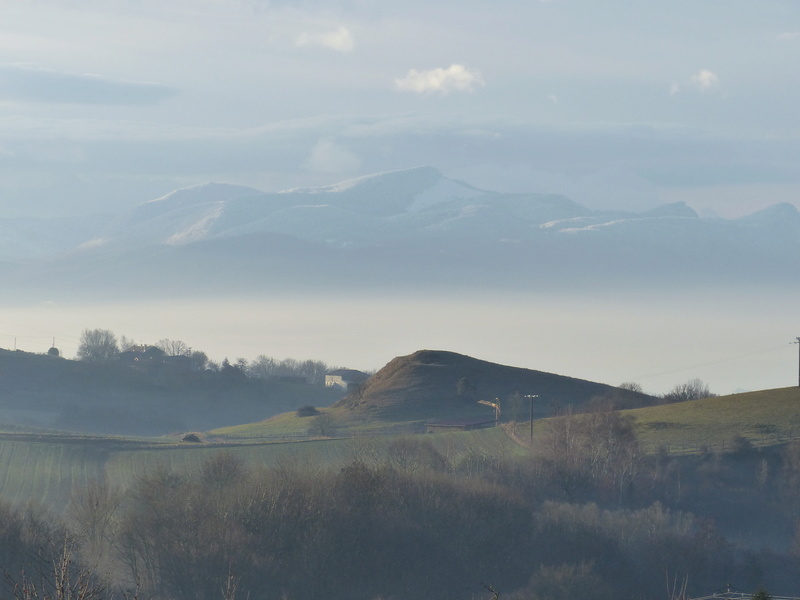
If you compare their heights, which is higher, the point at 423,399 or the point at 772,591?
the point at 423,399

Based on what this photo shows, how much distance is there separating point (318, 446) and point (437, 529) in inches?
1415

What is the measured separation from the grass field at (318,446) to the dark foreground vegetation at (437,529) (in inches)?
206

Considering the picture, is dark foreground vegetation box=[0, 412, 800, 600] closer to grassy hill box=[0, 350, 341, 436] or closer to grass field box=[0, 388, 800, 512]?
grass field box=[0, 388, 800, 512]

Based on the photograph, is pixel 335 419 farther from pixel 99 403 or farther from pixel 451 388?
pixel 99 403

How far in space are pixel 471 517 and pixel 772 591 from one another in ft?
63.8

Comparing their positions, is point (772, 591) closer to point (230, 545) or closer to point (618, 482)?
point (618, 482)

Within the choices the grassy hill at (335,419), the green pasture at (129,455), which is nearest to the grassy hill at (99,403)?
the grassy hill at (335,419)

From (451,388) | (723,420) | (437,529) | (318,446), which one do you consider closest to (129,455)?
(318,446)

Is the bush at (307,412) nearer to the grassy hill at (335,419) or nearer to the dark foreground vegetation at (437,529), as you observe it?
the grassy hill at (335,419)

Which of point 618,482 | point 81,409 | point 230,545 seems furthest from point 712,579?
point 81,409

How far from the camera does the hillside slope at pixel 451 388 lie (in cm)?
14388

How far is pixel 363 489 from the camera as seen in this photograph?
75.8m

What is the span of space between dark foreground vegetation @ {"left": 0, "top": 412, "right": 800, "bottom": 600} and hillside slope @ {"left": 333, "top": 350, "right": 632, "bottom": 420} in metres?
43.1

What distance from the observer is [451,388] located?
5935 inches
